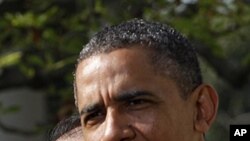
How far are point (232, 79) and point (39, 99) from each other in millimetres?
4805

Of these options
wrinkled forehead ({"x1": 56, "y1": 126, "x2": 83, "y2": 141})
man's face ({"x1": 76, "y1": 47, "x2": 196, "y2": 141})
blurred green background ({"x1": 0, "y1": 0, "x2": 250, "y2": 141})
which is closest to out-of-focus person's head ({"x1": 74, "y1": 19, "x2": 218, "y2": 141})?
man's face ({"x1": 76, "y1": 47, "x2": 196, "y2": 141})

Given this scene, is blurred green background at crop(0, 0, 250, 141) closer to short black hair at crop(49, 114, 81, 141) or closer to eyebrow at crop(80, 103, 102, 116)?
short black hair at crop(49, 114, 81, 141)

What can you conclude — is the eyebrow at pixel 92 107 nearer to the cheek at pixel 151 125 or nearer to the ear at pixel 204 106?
the cheek at pixel 151 125

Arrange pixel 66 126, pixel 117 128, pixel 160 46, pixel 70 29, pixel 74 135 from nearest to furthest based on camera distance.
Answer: pixel 117 128 < pixel 160 46 < pixel 74 135 < pixel 66 126 < pixel 70 29

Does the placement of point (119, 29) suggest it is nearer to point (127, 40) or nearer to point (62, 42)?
point (127, 40)

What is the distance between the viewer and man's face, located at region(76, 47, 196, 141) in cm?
223

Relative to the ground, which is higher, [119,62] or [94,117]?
[119,62]

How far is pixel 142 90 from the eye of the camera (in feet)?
7.43

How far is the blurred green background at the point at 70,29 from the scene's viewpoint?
5848mm

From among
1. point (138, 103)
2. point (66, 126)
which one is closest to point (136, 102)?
point (138, 103)

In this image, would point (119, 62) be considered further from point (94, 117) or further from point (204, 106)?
point (204, 106)

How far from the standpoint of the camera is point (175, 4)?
5785 millimetres

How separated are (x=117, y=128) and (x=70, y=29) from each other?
A: 407 cm

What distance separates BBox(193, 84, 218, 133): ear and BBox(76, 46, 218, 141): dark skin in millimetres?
26
